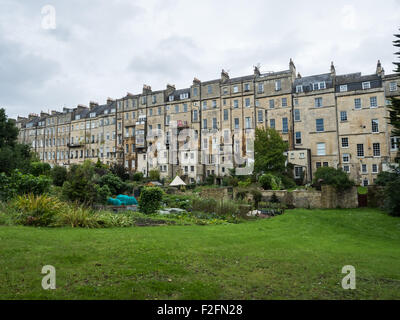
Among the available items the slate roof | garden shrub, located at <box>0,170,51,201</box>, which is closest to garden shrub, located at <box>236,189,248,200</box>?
garden shrub, located at <box>0,170,51,201</box>

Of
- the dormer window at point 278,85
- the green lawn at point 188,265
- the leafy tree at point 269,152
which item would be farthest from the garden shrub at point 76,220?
the dormer window at point 278,85

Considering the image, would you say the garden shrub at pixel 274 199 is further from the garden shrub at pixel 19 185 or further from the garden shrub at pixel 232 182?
the garden shrub at pixel 19 185

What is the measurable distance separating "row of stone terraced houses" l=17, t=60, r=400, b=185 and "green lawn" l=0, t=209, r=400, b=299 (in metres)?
31.0

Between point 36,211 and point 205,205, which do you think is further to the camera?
point 205,205

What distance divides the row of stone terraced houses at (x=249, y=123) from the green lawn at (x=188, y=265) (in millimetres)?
30980

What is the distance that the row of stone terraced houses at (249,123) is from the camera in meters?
38.8

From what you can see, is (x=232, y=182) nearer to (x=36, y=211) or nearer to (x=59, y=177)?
(x=59, y=177)

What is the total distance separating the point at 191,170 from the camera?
48625 millimetres

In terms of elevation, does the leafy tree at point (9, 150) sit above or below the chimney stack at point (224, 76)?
below

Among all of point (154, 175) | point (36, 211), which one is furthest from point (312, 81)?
point (36, 211)

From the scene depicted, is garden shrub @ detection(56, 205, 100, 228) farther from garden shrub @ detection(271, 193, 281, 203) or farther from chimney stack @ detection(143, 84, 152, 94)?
chimney stack @ detection(143, 84, 152, 94)

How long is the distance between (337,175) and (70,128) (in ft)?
198

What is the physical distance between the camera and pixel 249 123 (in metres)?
45.7

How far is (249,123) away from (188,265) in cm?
4077
